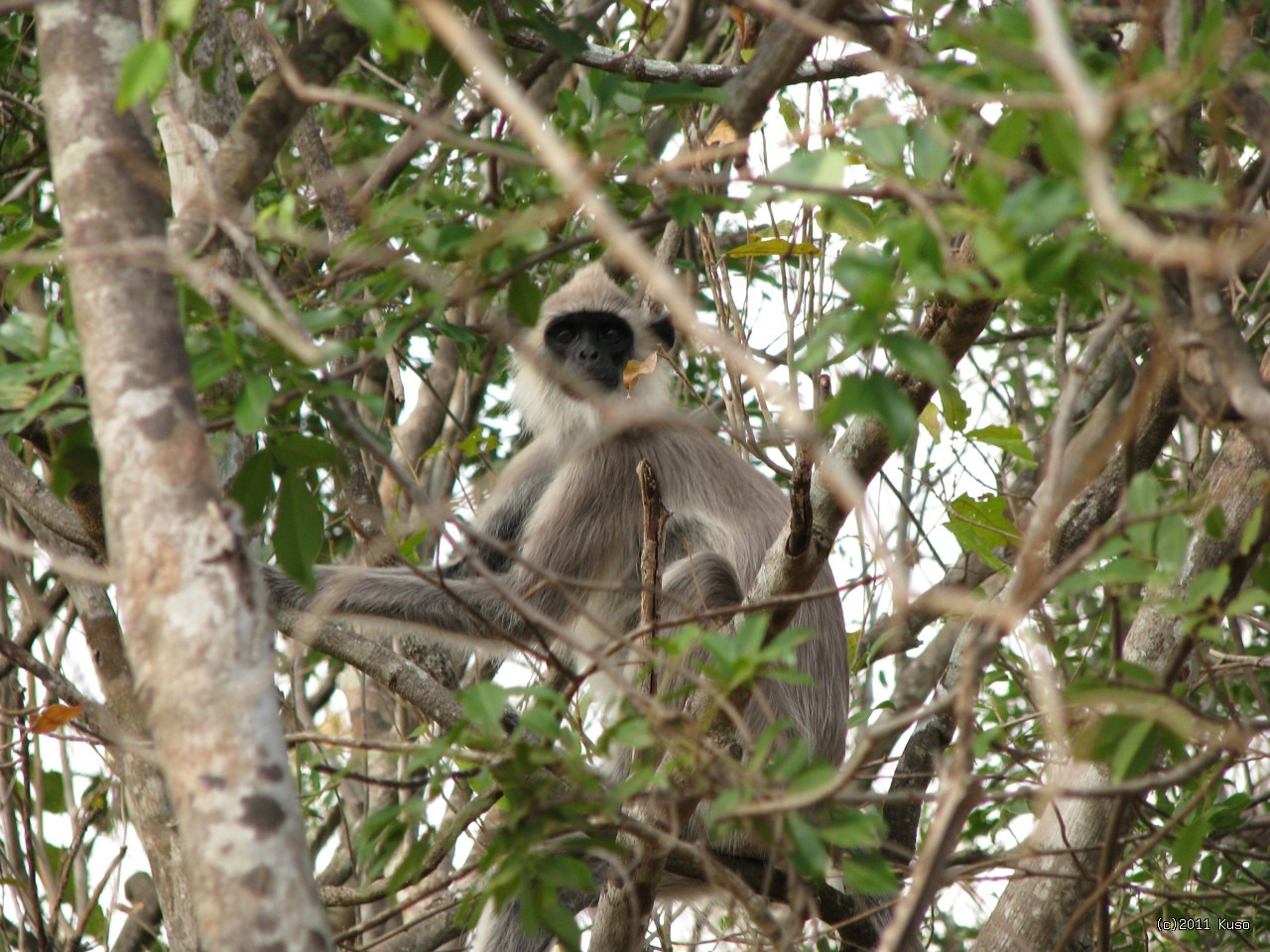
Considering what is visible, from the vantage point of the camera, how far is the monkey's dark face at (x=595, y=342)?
5371mm

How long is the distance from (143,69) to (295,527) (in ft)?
2.99

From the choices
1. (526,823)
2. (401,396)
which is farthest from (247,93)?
(526,823)

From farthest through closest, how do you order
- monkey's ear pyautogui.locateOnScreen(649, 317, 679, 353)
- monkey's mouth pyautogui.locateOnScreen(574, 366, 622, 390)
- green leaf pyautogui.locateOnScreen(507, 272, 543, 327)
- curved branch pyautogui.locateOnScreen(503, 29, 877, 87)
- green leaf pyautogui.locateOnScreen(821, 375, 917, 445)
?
1. monkey's ear pyautogui.locateOnScreen(649, 317, 679, 353)
2. monkey's mouth pyautogui.locateOnScreen(574, 366, 622, 390)
3. curved branch pyautogui.locateOnScreen(503, 29, 877, 87)
4. green leaf pyautogui.locateOnScreen(507, 272, 543, 327)
5. green leaf pyautogui.locateOnScreen(821, 375, 917, 445)

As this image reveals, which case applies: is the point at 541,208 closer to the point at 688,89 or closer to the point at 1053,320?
the point at 688,89

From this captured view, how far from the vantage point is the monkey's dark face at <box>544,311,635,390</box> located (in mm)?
5371

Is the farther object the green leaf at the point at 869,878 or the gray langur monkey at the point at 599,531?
the gray langur monkey at the point at 599,531

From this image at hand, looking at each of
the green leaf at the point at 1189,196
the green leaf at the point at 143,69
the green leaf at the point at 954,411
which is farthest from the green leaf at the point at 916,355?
the green leaf at the point at 954,411

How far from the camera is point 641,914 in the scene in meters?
3.31

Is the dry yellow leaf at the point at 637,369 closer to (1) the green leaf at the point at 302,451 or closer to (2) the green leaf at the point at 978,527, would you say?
(2) the green leaf at the point at 978,527

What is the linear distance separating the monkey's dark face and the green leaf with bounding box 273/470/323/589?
9.70ft

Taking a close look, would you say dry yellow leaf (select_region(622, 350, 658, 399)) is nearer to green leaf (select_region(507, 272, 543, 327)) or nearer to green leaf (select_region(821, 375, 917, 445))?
green leaf (select_region(507, 272, 543, 327))

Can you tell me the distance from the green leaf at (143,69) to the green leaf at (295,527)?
0.82 metres

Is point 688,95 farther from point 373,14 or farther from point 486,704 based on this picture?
point 486,704

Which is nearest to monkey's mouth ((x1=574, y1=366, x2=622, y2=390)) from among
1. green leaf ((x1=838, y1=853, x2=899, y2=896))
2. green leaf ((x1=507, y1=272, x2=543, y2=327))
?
green leaf ((x1=507, y1=272, x2=543, y2=327))
